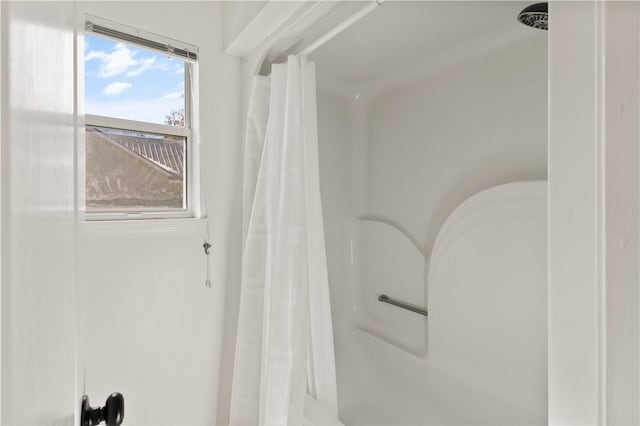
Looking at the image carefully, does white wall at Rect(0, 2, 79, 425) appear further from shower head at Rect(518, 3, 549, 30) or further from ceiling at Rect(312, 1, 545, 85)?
ceiling at Rect(312, 1, 545, 85)

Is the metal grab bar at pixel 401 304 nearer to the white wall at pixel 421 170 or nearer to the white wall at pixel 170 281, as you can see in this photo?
the white wall at pixel 421 170

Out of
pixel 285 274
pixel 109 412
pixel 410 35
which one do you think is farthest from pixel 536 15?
pixel 109 412

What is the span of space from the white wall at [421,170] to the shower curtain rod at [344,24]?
46 cm

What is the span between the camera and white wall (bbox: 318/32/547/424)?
1355 millimetres

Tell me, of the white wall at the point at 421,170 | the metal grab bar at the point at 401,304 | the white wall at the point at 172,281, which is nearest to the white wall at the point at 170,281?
the white wall at the point at 172,281

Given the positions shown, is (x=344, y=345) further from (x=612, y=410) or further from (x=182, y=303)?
(x=612, y=410)

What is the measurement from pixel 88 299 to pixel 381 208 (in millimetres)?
1303

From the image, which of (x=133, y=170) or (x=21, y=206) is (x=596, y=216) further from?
(x=133, y=170)

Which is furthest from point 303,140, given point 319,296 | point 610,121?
point 610,121

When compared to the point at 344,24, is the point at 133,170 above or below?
below

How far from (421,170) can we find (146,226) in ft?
3.92

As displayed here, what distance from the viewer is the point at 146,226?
1328 mm

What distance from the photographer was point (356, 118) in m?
1.88

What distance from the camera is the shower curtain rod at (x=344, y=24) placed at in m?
1.01
